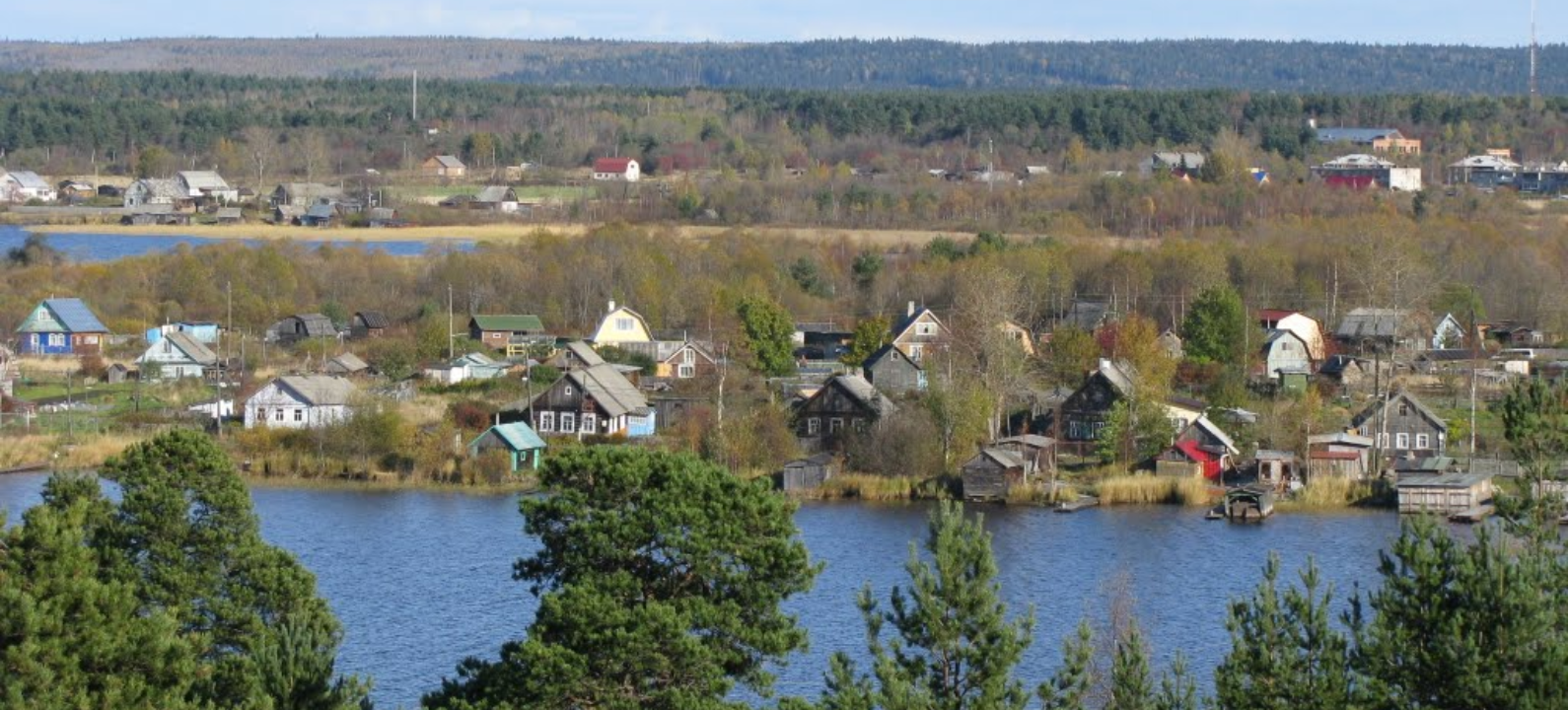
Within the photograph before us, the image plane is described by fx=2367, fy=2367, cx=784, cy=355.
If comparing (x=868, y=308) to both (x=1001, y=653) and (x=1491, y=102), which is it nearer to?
(x=1001, y=653)

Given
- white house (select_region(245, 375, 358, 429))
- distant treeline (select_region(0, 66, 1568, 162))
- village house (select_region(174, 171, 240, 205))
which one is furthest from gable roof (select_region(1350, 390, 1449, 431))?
village house (select_region(174, 171, 240, 205))

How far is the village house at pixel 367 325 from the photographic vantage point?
86.0 ft

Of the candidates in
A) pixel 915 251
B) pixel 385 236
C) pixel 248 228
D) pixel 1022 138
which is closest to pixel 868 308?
pixel 915 251

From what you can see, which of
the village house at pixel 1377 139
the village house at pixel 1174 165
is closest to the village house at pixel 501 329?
the village house at pixel 1174 165

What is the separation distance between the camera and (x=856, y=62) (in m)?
115

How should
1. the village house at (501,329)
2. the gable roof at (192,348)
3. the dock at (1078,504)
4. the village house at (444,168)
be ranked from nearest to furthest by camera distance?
1. the dock at (1078,504)
2. the gable roof at (192,348)
3. the village house at (501,329)
4. the village house at (444,168)

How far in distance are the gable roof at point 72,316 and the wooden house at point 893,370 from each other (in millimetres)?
8656

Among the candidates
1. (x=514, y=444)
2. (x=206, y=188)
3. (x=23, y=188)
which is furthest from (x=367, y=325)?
(x=23, y=188)

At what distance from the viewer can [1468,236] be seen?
102 feet

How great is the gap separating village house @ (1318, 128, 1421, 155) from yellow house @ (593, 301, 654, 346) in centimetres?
2873

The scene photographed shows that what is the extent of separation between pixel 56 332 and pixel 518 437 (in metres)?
8.28

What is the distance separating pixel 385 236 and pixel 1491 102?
29394 millimetres

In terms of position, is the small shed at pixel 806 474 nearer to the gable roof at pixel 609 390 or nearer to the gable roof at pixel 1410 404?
the gable roof at pixel 609 390

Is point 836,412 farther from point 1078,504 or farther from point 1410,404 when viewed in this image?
point 1410,404
